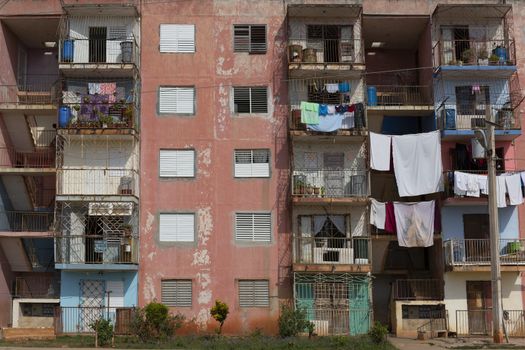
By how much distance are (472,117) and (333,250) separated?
9755 millimetres

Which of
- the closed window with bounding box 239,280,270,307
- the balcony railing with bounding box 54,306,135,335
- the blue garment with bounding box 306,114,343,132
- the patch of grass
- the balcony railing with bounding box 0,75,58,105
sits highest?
the balcony railing with bounding box 0,75,58,105

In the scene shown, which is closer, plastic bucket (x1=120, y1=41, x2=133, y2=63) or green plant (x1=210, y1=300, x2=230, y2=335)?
green plant (x1=210, y1=300, x2=230, y2=335)

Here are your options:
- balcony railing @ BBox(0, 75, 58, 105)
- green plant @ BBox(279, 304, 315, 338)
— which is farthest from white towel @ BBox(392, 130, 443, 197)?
balcony railing @ BBox(0, 75, 58, 105)

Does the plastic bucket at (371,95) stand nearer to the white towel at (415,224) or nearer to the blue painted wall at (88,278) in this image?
the white towel at (415,224)

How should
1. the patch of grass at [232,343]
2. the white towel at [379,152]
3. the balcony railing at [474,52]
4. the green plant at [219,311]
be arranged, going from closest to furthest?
the patch of grass at [232,343]
the green plant at [219,311]
the white towel at [379,152]
the balcony railing at [474,52]

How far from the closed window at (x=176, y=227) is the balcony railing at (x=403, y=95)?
11.3m

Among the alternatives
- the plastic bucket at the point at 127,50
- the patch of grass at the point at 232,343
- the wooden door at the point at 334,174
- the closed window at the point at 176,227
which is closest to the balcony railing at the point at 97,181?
the closed window at the point at 176,227

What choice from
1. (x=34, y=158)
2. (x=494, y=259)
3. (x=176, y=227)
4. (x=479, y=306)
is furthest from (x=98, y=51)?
(x=479, y=306)

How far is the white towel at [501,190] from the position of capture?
39.0m

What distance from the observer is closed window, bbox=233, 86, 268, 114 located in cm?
4081

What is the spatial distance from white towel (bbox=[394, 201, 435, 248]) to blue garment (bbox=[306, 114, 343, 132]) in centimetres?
491

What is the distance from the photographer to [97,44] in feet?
135

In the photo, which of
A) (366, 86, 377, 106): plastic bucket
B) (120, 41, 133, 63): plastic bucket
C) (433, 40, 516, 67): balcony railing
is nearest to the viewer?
(120, 41, 133, 63): plastic bucket

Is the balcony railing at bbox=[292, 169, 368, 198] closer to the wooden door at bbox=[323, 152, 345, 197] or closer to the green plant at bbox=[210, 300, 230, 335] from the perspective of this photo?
the wooden door at bbox=[323, 152, 345, 197]
